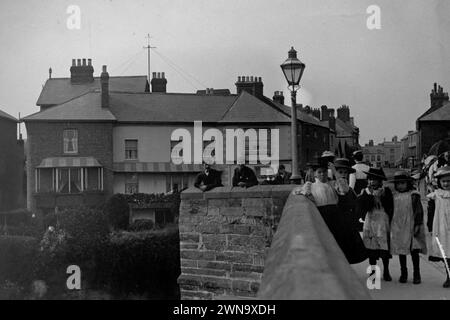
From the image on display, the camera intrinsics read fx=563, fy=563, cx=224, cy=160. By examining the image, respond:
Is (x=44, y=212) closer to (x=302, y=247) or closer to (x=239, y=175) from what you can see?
(x=239, y=175)

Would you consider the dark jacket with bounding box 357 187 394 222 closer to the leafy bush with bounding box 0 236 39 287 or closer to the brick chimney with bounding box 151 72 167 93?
the leafy bush with bounding box 0 236 39 287

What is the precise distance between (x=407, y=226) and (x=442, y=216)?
43cm

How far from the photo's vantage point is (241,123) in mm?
32375

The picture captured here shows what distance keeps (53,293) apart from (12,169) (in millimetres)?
10698

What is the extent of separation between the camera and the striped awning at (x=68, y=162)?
31062 mm

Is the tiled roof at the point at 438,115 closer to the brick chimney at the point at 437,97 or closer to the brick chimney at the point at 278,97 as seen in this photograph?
the brick chimney at the point at 437,97

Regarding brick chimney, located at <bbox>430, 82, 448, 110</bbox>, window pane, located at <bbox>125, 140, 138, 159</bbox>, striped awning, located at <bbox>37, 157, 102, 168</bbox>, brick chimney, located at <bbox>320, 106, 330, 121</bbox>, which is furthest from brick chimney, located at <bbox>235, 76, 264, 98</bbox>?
striped awning, located at <bbox>37, 157, 102, 168</bbox>

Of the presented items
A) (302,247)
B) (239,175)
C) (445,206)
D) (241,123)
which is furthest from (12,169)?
(302,247)

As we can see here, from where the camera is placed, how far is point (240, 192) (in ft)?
28.6

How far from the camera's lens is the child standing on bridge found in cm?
669

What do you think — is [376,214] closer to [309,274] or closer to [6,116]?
[309,274]

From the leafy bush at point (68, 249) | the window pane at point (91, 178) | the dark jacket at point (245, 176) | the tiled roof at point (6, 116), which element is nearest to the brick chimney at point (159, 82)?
the window pane at point (91, 178)

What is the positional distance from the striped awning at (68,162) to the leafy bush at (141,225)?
16.5 feet

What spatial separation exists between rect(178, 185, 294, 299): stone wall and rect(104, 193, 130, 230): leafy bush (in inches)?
756
